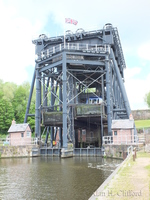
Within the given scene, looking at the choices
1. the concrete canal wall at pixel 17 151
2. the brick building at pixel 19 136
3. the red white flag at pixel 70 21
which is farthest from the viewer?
the red white flag at pixel 70 21

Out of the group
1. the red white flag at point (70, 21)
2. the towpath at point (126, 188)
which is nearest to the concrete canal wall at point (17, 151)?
the red white flag at point (70, 21)

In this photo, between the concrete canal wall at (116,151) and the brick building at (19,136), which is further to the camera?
the brick building at (19,136)

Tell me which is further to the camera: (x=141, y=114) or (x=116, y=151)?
(x=141, y=114)

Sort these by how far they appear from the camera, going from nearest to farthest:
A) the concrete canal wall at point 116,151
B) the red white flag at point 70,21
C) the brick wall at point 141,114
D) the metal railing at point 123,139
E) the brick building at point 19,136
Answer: the concrete canal wall at point 116,151
the metal railing at point 123,139
the brick building at point 19,136
the red white flag at point 70,21
the brick wall at point 141,114

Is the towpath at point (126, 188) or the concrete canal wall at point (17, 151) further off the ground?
the towpath at point (126, 188)

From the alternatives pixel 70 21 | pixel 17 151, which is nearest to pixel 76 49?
pixel 70 21

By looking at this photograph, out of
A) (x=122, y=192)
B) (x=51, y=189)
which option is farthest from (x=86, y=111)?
(x=122, y=192)

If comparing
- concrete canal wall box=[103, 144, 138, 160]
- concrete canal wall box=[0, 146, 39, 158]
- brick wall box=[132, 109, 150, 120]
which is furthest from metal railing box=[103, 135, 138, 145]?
brick wall box=[132, 109, 150, 120]

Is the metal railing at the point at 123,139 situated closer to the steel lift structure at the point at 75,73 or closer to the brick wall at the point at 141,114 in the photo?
the steel lift structure at the point at 75,73

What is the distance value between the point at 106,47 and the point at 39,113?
1530cm

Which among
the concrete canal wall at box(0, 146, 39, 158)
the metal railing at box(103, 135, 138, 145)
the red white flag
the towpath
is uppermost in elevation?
the red white flag

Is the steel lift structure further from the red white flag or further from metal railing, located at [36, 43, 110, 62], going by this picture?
the red white flag

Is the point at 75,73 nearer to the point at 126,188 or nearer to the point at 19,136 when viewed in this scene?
the point at 19,136

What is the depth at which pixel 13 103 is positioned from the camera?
65375 mm
